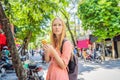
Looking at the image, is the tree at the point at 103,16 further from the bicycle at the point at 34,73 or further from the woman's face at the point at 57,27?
the woman's face at the point at 57,27

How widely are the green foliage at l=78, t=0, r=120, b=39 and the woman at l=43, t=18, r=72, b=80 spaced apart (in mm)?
25002

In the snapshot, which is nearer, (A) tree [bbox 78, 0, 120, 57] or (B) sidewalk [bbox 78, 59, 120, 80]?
(B) sidewalk [bbox 78, 59, 120, 80]

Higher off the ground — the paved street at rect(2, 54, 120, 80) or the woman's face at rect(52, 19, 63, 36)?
the woman's face at rect(52, 19, 63, 36)

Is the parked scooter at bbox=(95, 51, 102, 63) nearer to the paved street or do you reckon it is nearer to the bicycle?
the paved street

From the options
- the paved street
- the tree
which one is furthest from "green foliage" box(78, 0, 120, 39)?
the paved street

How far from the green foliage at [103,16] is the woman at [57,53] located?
25002 mm

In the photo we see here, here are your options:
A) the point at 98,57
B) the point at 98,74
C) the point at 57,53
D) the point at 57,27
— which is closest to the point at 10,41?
the point at 57,27

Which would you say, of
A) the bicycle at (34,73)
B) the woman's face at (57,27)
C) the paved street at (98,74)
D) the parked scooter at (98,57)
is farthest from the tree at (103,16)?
the woman's face at (57,27)

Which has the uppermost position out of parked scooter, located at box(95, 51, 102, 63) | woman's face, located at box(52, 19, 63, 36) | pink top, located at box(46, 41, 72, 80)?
woman's face, located at box(52, 19, 63, 36)

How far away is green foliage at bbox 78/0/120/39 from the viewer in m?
27.9

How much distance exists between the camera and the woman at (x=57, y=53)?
281cm

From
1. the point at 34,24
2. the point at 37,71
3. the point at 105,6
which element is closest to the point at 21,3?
the point at 37,71

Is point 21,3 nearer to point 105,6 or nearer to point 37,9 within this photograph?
point 37,9

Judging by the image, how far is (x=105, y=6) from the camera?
91.9 ft
